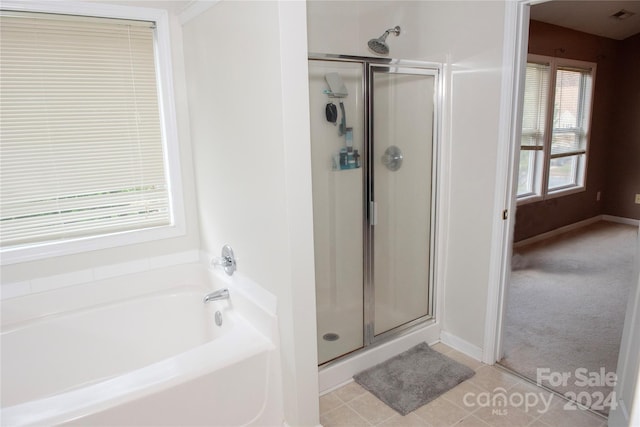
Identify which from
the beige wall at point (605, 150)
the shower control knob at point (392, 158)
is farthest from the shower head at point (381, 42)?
the beige wall at point (605, 150)

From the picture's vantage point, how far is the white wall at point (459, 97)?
7.91ft

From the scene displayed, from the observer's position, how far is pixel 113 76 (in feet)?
7.76

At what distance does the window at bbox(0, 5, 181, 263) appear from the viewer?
2.15 meters

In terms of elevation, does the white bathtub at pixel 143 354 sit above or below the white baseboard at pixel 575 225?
above

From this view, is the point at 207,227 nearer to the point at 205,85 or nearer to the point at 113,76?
the point at 205,85

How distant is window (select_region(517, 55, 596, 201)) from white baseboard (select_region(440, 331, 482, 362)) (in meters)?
2.47

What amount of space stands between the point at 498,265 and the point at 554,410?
0.80 m

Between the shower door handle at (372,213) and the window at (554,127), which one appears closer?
the shower door handle at (372,213)

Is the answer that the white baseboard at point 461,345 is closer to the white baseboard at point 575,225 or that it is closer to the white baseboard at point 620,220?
the white baseboard at point 575,225

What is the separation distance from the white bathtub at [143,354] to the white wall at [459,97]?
4.51 ft

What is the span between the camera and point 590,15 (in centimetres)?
457

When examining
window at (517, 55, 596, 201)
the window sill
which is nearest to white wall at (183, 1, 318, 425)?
the window sill

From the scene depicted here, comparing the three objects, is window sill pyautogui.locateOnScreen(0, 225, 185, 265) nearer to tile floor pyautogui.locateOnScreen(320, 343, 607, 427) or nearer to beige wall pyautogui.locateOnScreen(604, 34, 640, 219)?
tile floor pyautogui.locateOnScreen(320, 343, 607, 427)

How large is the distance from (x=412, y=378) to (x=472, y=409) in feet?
1.20
